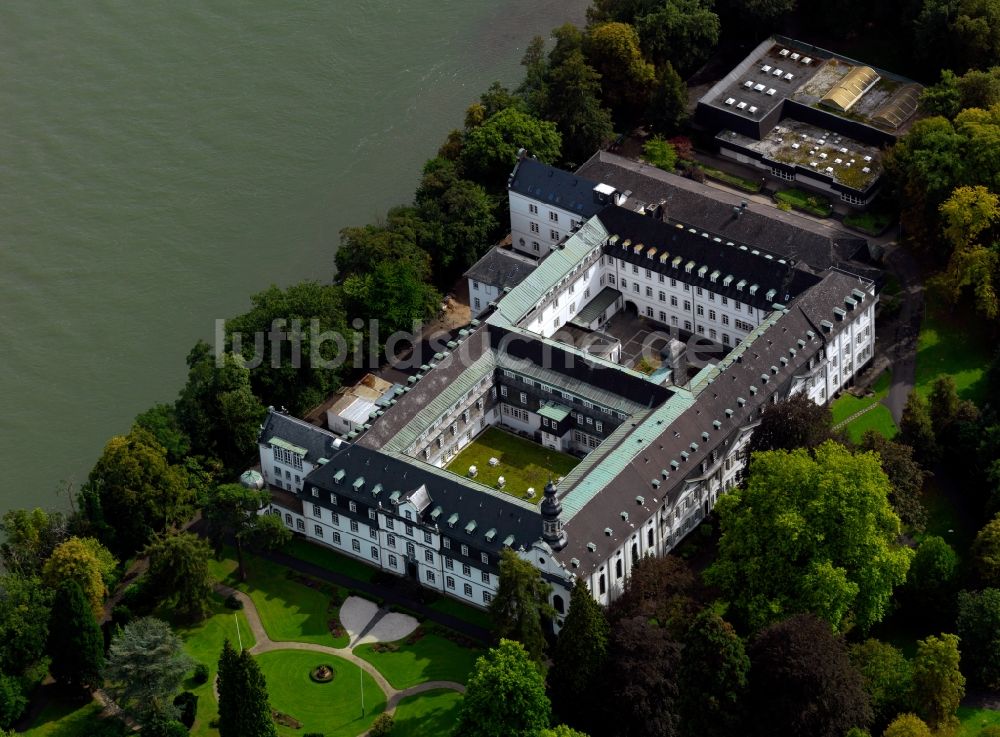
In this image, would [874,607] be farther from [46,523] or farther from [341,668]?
[46,523]

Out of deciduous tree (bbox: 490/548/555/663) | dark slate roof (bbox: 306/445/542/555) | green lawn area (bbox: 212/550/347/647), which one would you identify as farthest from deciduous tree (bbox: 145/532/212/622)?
deciduous tree (bbox: 490/548/555/663)

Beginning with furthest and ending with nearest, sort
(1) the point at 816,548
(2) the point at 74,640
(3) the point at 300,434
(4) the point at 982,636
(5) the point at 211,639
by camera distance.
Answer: (3) the point at 300,434, (5) the point at 211,639, (2) the point at 74,640, (1) the point at 816,548, (4) the point at 982,636

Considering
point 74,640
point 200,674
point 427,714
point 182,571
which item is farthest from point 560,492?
point 74,640

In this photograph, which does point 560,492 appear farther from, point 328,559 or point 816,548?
point 816,548

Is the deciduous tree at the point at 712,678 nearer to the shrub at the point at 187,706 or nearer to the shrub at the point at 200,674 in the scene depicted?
the shrub at the point at 187,706

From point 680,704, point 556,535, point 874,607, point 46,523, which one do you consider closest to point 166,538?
point 46,523

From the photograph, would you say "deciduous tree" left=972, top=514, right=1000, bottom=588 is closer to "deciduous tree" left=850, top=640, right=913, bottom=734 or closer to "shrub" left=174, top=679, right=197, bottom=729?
"deciduous tree" left=850, top=640, right=913, bottom=734
